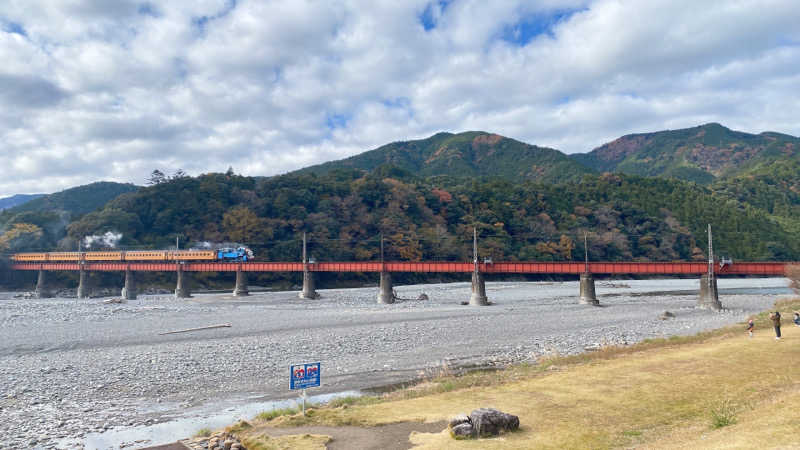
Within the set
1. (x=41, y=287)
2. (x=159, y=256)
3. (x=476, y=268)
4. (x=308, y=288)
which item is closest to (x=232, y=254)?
(x=159, y=256)

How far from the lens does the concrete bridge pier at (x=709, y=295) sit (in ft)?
174

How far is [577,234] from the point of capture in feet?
413

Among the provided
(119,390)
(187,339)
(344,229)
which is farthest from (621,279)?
(119,390)

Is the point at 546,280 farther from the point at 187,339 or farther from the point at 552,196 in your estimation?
the point at 187,339

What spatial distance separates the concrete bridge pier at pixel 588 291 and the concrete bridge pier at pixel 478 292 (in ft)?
37.0

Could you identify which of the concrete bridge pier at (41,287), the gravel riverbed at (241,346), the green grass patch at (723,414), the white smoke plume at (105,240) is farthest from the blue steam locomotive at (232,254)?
the green grass patch at (723,414)

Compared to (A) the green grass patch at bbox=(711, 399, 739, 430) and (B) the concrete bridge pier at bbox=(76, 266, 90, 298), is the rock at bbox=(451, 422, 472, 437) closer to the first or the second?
(A) the green grass patch at bbox=(711, 399, 739, 430)

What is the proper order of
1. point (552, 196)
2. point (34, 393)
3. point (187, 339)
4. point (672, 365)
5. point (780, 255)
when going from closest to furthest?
1. point (672, 365)
2. point (34, 393)
3. point (187, 339)
4. point (780, 255)
5. point (552, 196)

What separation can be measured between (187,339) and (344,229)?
79.5 m

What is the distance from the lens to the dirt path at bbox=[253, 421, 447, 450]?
12.8 metres

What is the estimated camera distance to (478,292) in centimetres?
6253

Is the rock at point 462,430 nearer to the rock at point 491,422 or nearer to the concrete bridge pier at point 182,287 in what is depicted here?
the rock at point 491,422

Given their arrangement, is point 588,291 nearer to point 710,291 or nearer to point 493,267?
point 493,267

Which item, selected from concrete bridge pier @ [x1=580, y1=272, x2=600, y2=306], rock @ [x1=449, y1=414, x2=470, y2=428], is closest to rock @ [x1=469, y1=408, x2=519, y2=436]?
rock @ [x1=449, y1=414, x2=470, y2=428]
